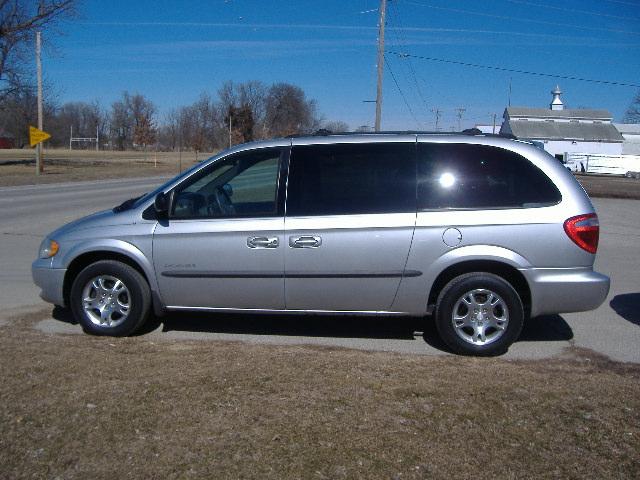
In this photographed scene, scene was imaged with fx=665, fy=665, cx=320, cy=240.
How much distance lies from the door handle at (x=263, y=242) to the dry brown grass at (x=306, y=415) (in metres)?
0.91

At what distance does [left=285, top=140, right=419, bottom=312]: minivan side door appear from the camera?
5.60 m

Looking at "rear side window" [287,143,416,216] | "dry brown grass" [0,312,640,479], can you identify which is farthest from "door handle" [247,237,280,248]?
"dry brown grass" [0,312,640,479]

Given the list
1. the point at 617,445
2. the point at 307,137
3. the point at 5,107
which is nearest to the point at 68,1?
the point at 5,107

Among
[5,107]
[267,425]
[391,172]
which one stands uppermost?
[5,107]

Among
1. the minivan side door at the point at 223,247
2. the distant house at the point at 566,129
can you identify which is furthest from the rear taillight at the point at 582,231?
the distant house at the point at 566,129

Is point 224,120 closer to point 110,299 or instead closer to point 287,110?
point 287,110

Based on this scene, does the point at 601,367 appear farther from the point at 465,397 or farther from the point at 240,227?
the point at 240,227

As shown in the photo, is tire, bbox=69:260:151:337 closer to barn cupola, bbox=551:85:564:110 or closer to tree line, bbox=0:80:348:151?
tree line, bbox=0:80:348:151

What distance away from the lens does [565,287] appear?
219 inches

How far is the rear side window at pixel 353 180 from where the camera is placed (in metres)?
5.69

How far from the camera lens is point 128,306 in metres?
5.94

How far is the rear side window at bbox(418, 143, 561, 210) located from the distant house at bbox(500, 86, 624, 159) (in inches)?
2667

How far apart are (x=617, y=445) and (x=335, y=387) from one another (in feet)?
5.86

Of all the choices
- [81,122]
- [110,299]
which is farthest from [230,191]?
[81,122]
